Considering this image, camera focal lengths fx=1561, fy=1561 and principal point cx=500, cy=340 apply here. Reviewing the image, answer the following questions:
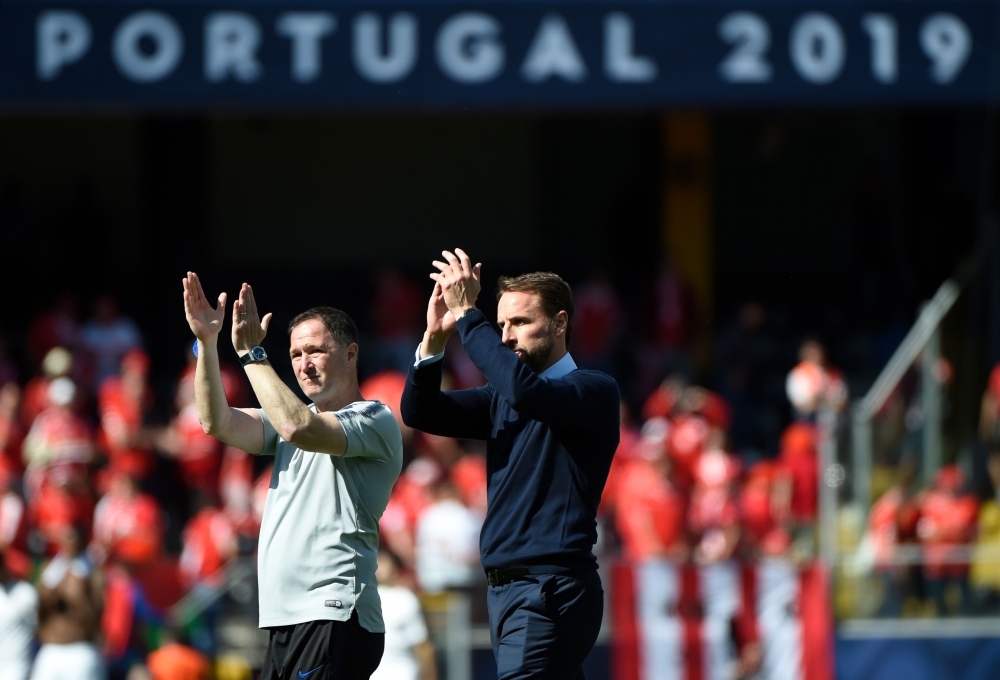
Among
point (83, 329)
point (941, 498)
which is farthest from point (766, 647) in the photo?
point (83, 329)

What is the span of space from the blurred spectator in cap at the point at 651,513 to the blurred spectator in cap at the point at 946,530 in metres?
1.62

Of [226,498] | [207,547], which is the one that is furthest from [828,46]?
[207,547]

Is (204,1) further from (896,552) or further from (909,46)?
(896,552)

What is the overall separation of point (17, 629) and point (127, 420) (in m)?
3.02

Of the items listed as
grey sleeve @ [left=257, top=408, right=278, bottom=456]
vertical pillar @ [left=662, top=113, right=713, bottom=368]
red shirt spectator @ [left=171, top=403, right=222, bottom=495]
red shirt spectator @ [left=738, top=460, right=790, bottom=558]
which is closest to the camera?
grey sleeve @ [left=257, top=408, right=278, bottom=456]

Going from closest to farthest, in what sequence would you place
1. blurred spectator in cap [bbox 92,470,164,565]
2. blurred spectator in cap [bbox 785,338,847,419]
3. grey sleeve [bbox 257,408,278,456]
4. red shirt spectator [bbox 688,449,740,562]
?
1. grey sleeve [bbox 257,408,278,456]
2. blurred spectator in cap [bbox 92,470,164,565]
3. red shirt spectator [bbox 688,449,740,562]
4. blurred spectator in cap [bbox 785,338,847,419]

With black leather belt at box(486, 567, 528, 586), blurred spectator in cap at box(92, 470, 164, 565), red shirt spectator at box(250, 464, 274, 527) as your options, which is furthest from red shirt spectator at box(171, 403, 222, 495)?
black leather belt at box(486, 567, 528, 586)

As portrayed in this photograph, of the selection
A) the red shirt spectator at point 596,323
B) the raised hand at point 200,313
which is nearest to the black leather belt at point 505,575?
the raised hand at point 200,313

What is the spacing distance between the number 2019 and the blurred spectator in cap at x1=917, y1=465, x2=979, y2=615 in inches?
127

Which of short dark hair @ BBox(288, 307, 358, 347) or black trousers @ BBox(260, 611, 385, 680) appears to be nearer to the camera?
black trousers @ BBox(260, 611, 385, 680)

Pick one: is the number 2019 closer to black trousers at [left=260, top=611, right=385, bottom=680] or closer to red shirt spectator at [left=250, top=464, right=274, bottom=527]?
red shirt spectator at [left=250, top=464, right=274, bottom=527]

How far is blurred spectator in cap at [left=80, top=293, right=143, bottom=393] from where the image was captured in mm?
12875

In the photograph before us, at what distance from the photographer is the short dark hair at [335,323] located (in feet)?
15.0

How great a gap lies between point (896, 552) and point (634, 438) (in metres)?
2.42
